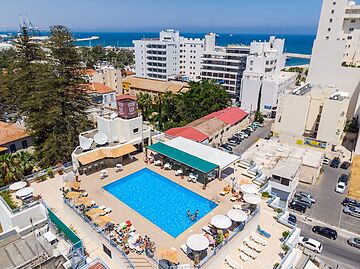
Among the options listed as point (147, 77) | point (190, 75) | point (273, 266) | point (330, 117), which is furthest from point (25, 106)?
point (190, 75)

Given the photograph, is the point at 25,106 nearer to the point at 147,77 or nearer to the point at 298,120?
the point at 298,120

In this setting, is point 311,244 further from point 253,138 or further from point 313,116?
point 313,116

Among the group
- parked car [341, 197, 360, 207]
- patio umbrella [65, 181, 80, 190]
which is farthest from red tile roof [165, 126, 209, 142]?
parked car [341, 197, 360, 207]

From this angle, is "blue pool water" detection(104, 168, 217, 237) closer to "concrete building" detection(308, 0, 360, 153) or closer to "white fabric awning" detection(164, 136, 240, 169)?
"white fabric awning" detection(164, 136, 240, 169)

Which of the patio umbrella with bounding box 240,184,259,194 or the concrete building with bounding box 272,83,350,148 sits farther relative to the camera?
the concrete building with bounding box 272,83,350,148

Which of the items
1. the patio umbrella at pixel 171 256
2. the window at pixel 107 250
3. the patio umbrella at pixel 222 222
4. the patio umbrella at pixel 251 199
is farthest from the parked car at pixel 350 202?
the window at pixel 107 250

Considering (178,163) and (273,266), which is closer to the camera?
(273,266)

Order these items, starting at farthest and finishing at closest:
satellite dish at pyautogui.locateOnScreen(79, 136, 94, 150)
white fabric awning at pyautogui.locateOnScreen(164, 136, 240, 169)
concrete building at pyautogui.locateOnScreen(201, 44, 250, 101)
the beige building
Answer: the beige building, concrete building at pyautogui.locateOnScreen(201, 44, 250, 101), satellite dish at pyautogui.locateOnScreen(79, 136, 94, 150), white fabric awning at pyautogui.locateOnScreen(164, 136, 240, 169)
